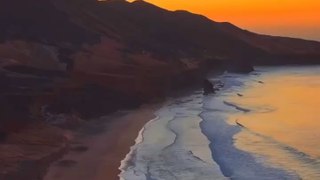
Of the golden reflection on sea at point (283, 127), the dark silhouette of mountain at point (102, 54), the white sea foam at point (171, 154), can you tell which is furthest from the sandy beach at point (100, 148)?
the golden reflection on sea at point (283, 127)

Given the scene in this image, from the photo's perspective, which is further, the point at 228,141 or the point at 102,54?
the point at 102,54

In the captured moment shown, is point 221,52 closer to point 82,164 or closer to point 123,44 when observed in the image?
point 123,44

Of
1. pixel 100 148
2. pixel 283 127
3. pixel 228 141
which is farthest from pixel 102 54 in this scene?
pixel 100 148

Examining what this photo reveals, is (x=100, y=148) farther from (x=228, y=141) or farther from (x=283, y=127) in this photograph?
(x=283, y=127)

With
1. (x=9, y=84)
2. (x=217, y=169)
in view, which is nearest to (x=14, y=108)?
(x=9, y=84)

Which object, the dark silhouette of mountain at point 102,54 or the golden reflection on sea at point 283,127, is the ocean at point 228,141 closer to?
the golden reflection on sea at point 283,127

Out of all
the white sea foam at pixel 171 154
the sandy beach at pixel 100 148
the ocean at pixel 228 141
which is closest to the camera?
the sandy beach at pixel 100 148
